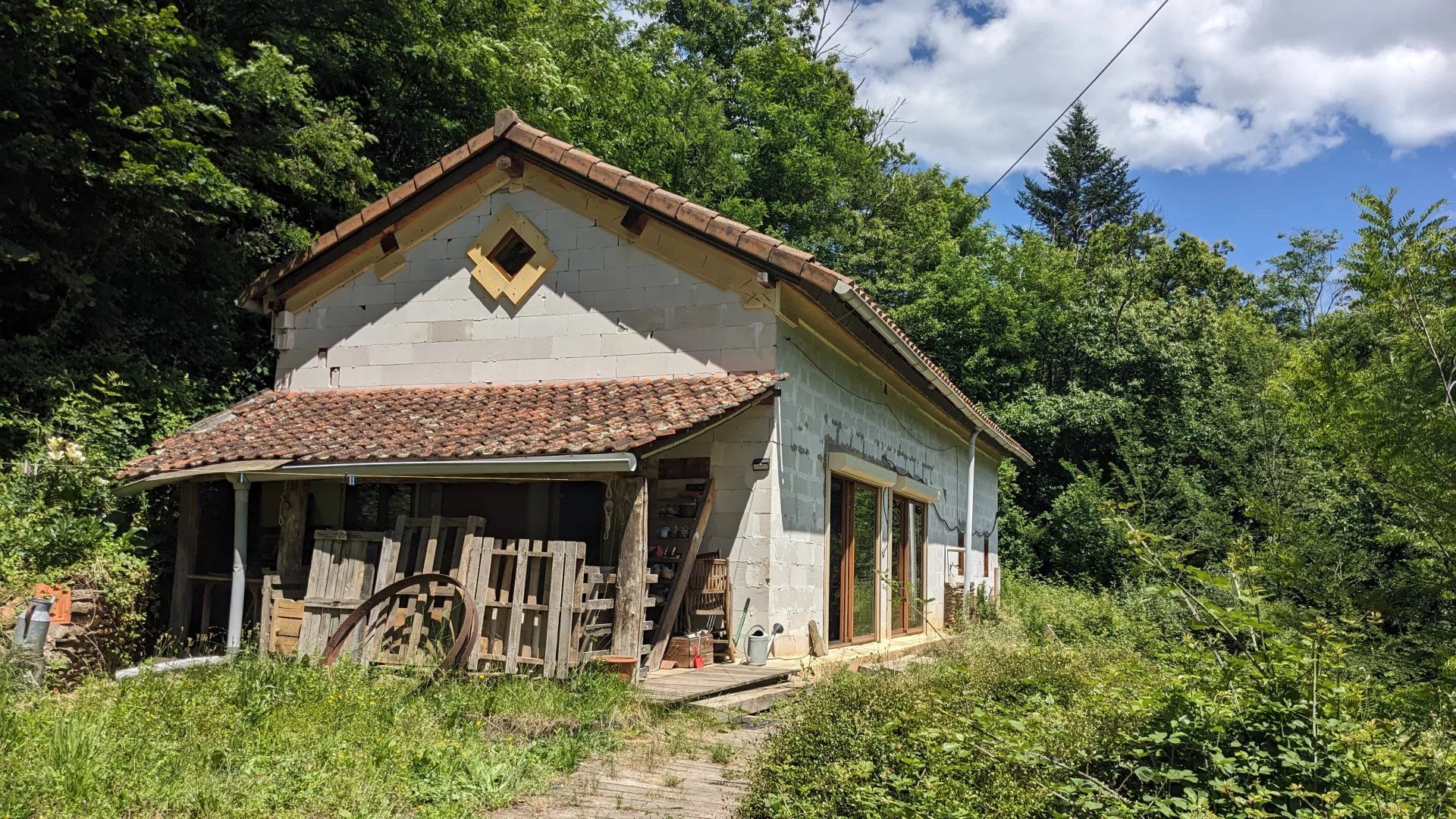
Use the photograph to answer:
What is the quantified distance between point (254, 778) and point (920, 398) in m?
11.3

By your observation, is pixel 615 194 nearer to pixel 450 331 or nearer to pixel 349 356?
pixel 450 331

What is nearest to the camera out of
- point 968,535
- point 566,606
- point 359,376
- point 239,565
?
point 566,606

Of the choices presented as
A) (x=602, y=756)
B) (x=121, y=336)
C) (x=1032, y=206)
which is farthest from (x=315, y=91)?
(x=1032, y=206)

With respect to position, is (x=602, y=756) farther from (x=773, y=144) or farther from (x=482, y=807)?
(x=773, y=144)

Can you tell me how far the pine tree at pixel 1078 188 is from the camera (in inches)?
1698

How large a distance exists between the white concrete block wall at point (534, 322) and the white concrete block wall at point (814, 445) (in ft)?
2.45

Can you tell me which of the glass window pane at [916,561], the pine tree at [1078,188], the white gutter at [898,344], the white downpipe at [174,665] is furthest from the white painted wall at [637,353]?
the pine tree at [1078,188]

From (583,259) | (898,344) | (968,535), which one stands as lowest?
→ (968,535)

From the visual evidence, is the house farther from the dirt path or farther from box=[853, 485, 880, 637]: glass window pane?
the dirt path

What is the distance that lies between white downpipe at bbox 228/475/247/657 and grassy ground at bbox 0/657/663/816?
1.48 metres

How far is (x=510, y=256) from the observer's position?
37.7 ft

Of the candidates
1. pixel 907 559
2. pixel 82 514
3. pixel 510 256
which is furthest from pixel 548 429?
pixel 907 559

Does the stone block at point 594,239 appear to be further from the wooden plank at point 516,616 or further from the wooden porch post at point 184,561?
the wooden porch post at point 184,561

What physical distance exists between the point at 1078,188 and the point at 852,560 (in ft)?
118
